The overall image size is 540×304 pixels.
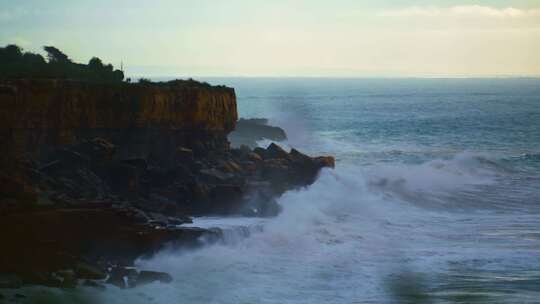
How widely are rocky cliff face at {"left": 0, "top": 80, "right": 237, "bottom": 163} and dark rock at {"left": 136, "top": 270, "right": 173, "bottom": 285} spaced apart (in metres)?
5.56

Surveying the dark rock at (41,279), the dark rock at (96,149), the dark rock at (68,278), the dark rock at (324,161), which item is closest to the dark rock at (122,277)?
the dark rock at (68,278)

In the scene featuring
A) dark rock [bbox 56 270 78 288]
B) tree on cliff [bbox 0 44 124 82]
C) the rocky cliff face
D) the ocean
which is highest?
tree on cliff [bbox 0 44 124 82]

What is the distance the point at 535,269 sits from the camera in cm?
2322

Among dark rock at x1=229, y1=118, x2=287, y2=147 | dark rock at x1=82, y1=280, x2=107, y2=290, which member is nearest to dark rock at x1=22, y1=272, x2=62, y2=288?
dark rock at x1=82, y1=280, x2=107, y2=290

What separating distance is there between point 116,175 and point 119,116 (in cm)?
377

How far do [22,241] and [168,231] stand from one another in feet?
12.9

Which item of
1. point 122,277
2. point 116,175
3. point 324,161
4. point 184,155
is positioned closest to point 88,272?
point 122,277

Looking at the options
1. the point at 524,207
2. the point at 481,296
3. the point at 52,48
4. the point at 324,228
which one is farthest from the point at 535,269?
the point at 52,48

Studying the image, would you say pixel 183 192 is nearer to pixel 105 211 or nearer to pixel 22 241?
pixel 105 211

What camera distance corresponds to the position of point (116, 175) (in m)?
26.2

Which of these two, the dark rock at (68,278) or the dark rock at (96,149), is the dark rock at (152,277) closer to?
the dark rock at (68,278)

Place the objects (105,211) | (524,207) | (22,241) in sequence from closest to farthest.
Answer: (22,241)
(105,211)
(524,207)

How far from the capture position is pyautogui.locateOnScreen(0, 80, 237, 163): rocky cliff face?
26328 millimetres

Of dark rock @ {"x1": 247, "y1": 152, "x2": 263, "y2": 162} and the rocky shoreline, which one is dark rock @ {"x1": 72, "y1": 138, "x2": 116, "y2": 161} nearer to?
the rocky shoreline
